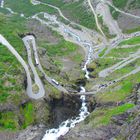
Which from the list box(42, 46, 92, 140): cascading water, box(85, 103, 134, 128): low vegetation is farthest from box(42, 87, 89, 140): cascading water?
box(85, 103, 134, 128): low vegetation

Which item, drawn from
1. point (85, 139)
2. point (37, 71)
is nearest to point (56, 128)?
point (85, 139)

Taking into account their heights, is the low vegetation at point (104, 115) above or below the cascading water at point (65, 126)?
above

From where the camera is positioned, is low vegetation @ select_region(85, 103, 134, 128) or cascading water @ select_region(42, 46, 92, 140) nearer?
low vegetation @ select_region(85, 103, 134, 128)

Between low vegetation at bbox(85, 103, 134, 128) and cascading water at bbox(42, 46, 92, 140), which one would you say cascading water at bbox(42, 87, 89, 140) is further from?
low vegetation at bbox(85, 103, 134, 128)

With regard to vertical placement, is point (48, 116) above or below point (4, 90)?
below

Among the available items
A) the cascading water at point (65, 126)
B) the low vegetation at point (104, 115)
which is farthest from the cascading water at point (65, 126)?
the low vegetation at point (104, 115)

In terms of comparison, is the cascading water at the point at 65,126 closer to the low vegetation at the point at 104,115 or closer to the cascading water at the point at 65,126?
the cascading water at the point at 65,126

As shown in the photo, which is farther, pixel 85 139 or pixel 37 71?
pixel 37 71

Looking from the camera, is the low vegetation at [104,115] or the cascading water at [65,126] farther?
the cascading water at [65,126]

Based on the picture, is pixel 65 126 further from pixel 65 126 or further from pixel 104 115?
pixel 104 115

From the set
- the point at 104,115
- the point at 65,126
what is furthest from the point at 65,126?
the point at 104,115

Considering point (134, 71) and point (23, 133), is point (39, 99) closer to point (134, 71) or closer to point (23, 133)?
point (23, 133)
